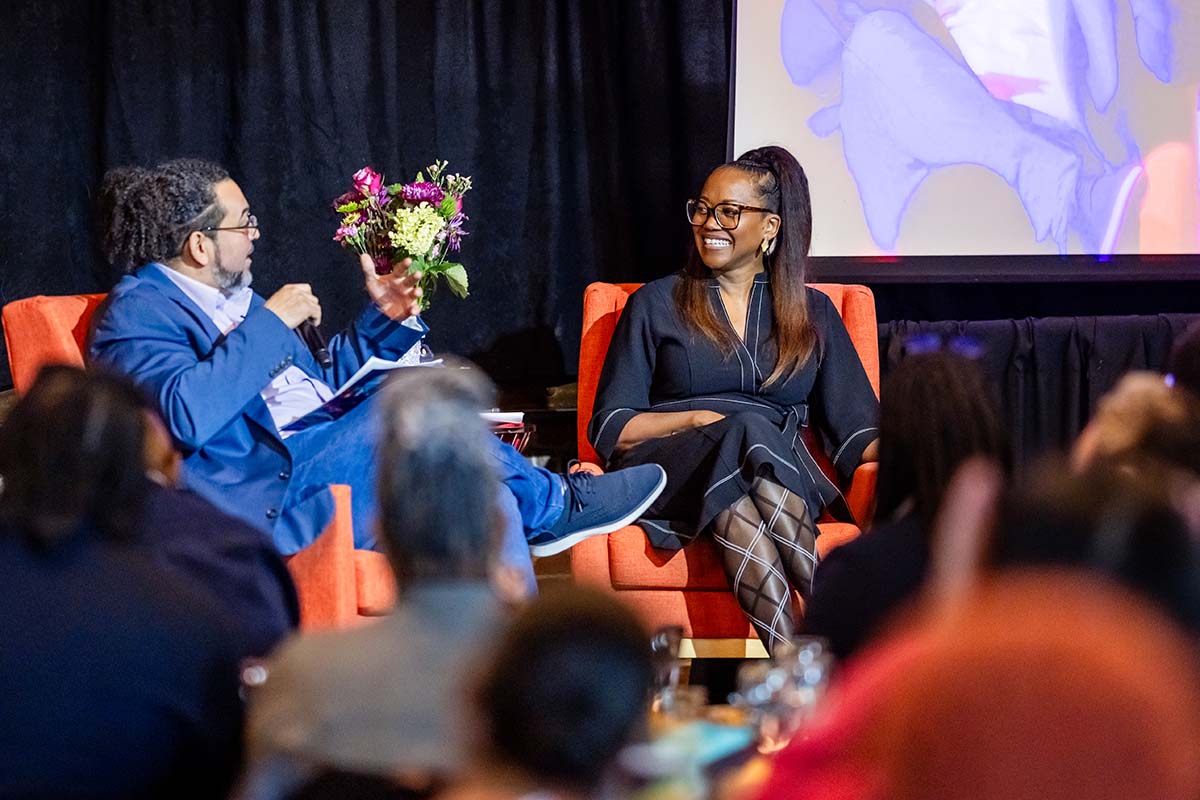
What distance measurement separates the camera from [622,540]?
316 cm

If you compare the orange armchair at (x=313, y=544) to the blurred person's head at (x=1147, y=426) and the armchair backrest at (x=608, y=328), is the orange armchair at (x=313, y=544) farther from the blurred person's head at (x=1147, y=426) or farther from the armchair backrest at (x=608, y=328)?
the blurred person's head at (x=1147, y=426)

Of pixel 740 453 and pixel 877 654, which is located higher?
pixel 877 654

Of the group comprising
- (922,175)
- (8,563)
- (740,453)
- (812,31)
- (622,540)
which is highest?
(812,31)

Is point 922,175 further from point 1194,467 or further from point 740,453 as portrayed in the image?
point 1194,467

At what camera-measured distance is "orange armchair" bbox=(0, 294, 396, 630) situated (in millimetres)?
2908

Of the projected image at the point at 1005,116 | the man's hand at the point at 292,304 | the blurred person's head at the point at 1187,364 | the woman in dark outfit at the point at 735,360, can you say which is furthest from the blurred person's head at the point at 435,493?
the projected image at the point at 1005,116

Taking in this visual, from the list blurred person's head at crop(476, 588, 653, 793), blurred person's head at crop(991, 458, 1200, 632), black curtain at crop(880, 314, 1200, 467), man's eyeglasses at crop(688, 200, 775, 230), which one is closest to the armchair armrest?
man's eyeglasses at crop(688, 200, 775, 230)

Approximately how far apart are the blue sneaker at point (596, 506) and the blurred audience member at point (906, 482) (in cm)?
137

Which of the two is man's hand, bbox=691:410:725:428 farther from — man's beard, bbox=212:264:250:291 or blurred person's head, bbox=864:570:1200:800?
blurred person's head, bbox=864:570:1200:800

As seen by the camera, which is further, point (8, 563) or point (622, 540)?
point (622, 540)

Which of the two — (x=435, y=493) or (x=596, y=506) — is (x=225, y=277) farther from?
(x=435, y=493)

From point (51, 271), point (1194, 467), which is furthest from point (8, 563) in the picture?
point (51, 271)

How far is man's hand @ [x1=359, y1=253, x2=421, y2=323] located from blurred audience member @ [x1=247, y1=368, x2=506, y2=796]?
6.32 ft

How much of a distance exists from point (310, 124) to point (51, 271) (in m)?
0.86
